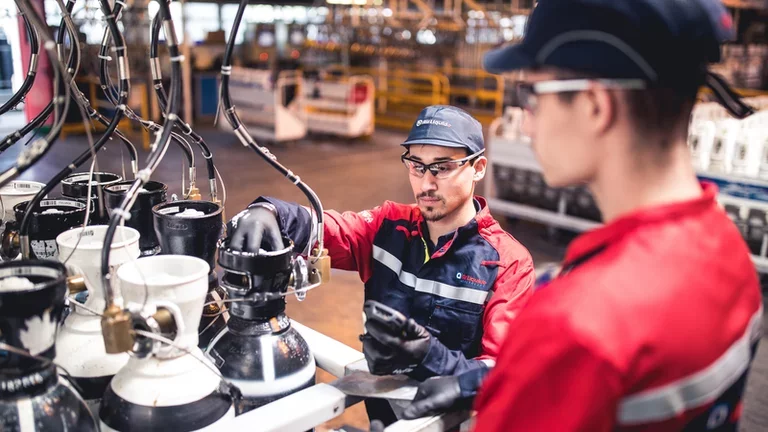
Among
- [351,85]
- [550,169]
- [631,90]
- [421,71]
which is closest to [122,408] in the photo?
[550,169]

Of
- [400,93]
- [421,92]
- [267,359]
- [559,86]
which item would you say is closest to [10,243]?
[267,359]

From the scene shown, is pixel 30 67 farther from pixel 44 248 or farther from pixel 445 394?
pixel 445 394

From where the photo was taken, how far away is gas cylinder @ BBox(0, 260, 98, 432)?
1.01 metres

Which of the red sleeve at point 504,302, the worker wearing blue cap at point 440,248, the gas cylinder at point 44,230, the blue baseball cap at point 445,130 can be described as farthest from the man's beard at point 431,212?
the gas cylinder at point 44,230

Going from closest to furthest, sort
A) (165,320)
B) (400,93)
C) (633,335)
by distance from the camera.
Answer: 1. (633,335)
2. (165,320)
3. (400,93)

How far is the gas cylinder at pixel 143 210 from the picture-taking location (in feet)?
5.21

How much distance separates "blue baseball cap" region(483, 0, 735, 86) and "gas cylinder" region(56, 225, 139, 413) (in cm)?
84

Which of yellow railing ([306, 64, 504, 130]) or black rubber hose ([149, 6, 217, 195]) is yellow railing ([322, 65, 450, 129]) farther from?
black rubber hose ([149, 6, 217, 195])

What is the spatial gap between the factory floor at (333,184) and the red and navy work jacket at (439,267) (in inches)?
42.8

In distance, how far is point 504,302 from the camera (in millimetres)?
1722

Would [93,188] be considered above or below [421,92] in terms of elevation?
above

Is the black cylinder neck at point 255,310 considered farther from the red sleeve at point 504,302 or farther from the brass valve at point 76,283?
the red sleeve at point 504,302

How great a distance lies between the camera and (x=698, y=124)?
197 inches

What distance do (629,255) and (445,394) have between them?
1.91 feet
